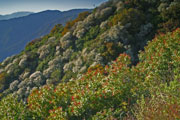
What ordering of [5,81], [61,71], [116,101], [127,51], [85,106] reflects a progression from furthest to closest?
1. [5,81]
2. [61,71]
3. [127,51]
4. [116,101]
5. [85,106]

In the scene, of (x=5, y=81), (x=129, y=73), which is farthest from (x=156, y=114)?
(x=5, y=81)

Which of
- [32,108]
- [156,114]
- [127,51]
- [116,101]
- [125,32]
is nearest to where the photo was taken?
[156,114]

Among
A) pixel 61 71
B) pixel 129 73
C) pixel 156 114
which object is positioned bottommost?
pixel 61 71

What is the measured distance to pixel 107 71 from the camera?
32.8 feet

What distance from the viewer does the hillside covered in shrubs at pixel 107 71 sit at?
6426 mm

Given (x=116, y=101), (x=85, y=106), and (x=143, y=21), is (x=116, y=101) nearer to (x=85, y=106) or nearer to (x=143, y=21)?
(x=85, y=106)

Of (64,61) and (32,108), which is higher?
(32,108)

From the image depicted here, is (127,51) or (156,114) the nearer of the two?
(156,114)

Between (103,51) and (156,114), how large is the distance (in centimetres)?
1746

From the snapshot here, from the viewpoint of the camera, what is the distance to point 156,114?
3.93 meters

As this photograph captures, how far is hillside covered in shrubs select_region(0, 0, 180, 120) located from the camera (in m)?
6.43

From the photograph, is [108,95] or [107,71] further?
[107,71]

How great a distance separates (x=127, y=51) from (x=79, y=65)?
5743mm

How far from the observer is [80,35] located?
27234 mm
